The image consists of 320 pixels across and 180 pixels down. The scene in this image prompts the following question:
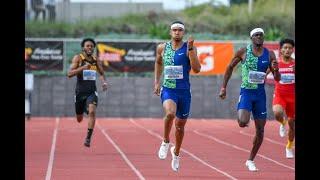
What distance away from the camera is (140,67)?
35656mm

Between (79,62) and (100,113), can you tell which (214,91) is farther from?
(79,62)

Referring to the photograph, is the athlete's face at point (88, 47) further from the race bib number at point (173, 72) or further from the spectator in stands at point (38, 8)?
the spectator in stands at point (38, 8)

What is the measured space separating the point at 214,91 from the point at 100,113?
3954mm

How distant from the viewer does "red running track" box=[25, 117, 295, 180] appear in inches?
607

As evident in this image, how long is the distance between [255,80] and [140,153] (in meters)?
4.49

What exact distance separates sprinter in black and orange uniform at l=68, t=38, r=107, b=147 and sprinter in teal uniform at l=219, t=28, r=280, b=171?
5.14m

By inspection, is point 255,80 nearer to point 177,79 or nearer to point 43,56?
point 177,79

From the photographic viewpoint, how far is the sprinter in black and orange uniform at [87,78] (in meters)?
20.8

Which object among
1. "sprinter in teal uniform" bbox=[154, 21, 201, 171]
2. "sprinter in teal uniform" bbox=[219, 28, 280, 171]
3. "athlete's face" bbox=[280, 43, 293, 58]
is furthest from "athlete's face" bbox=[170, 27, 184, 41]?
"athlete's face" bbox=[280, 43, 293, 58]

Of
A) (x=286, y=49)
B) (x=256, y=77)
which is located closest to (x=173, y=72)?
(x=256, y=77)

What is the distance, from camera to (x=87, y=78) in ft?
69.6

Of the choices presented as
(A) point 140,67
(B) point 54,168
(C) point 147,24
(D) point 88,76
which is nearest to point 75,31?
(C) point 147,24
